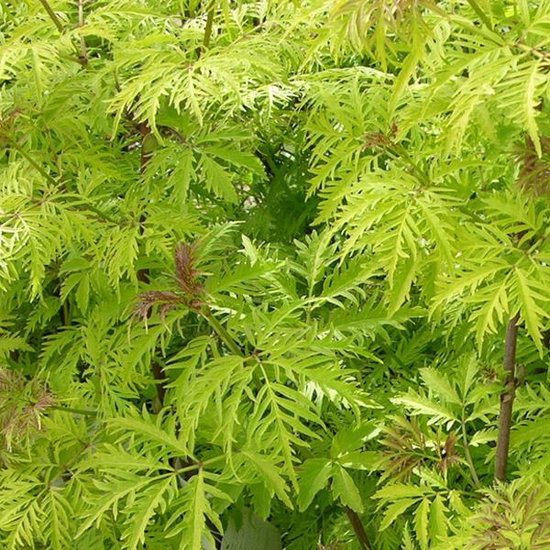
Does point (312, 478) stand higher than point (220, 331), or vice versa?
point (220, 331)

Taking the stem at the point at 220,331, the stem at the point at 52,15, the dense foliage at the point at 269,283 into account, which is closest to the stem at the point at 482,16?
the dense foliage at the point at 269,283

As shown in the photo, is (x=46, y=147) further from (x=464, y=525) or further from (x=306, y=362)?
(x=464, y=525)

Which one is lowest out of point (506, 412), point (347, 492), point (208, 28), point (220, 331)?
point (347, 492)

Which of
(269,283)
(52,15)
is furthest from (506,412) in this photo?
(52,15)

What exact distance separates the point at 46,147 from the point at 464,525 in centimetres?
85

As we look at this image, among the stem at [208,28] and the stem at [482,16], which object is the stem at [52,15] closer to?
the stem at [208,28]

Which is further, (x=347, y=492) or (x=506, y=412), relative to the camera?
(x=347, y=492)

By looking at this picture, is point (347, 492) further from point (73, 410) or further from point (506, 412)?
point (73, 410)

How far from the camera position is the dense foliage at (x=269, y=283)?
106 cm

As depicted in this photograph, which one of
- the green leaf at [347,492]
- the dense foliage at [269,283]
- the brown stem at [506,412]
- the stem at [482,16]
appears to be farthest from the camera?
the green leaf at [347,492]

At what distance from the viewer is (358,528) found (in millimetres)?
1436

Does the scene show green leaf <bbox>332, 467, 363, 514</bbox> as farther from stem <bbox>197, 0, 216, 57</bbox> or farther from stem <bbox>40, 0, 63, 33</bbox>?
stem <bbox>40, 0, 63, 33</bbox>

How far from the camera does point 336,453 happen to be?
1.41 m

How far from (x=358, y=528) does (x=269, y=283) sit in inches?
15.4
